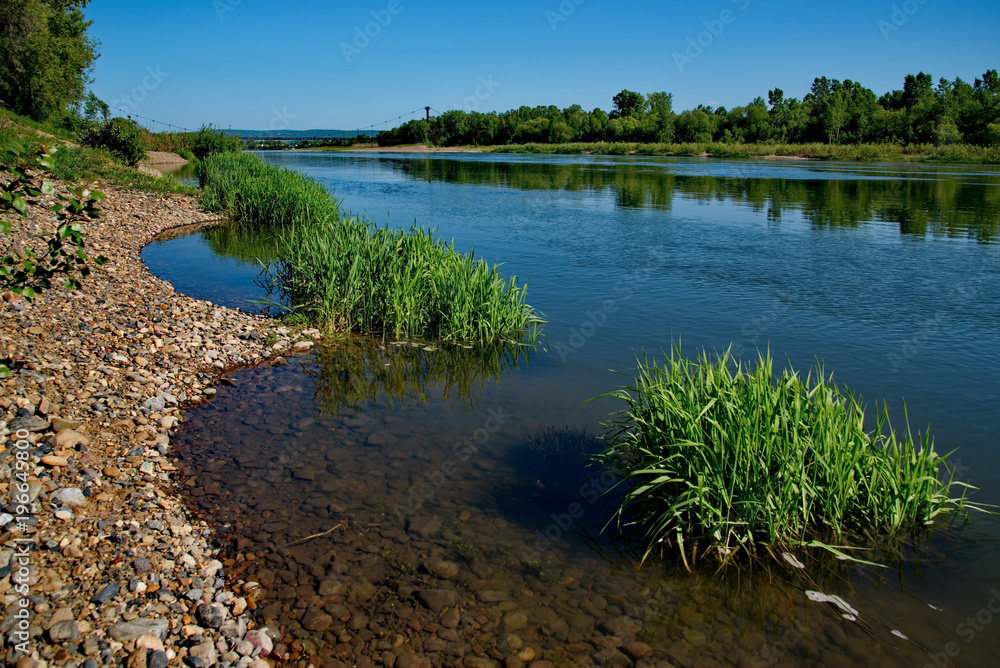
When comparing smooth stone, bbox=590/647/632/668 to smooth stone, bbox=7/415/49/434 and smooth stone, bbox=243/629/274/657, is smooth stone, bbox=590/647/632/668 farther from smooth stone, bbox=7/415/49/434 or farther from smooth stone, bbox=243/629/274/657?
smooth stone, bbox=7/415/49/434

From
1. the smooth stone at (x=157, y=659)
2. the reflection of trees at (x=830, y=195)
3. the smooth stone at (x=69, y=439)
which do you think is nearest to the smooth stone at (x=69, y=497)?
the smooth stone at (x=69, y=439)

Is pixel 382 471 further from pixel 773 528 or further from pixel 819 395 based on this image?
pixel 819 395

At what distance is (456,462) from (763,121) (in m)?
115

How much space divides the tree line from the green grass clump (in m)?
91.1

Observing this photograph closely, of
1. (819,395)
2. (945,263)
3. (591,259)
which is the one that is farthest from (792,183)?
(819,395)

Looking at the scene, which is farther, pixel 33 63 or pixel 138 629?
pixel 33 63

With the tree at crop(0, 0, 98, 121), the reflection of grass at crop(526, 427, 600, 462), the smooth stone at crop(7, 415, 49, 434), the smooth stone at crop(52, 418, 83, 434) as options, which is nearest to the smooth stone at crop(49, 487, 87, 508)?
the smooth stone at crop(7, 415, 49, 434)

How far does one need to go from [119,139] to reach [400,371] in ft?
103

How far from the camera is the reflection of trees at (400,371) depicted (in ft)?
29.0

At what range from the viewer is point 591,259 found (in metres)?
17.8

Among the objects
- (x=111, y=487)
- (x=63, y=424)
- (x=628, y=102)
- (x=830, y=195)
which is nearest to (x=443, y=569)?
(x=111, y=487)

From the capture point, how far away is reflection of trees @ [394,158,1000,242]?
24656 millimetres

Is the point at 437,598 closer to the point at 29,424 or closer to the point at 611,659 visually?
the point at 611,659

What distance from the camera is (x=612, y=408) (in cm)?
843
